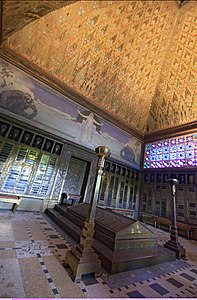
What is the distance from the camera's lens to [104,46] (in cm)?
777

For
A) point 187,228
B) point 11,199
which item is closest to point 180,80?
point 187,228

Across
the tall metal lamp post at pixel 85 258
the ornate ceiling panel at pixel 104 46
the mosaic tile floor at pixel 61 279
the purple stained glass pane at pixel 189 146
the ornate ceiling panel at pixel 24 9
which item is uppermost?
the ornate ceiling panel at pixel 104 46

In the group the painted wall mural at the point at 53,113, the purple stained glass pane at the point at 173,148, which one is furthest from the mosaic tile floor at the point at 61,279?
the purple stained glass pane at the point at 173,148

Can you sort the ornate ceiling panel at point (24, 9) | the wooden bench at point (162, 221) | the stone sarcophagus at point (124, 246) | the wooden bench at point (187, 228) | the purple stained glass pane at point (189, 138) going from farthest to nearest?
the purple stained glass pane at point (189, 138)
the wooden bench at point (162, 221)
the wooden bench at point (187, 228)
the ornate ceiling panel at point (24, 9)
the stone sarcophagus at point (124, 246)

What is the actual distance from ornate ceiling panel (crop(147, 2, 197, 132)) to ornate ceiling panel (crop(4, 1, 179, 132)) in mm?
546

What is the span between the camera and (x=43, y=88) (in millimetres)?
7348

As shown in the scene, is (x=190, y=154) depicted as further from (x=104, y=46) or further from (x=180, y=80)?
(x=104, y=46)

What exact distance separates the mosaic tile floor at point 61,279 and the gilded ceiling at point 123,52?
231 inches

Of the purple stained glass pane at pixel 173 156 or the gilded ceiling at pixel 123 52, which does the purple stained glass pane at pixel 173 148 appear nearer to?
the purple stained glass pane at pixel 173 156

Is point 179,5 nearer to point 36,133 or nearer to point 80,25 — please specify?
point 80,25

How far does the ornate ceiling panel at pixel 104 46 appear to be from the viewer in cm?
638

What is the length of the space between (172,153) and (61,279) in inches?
392

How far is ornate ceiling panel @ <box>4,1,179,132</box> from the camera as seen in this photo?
20.9ft

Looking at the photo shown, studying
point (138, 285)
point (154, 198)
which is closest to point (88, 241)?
point (138, 285)
